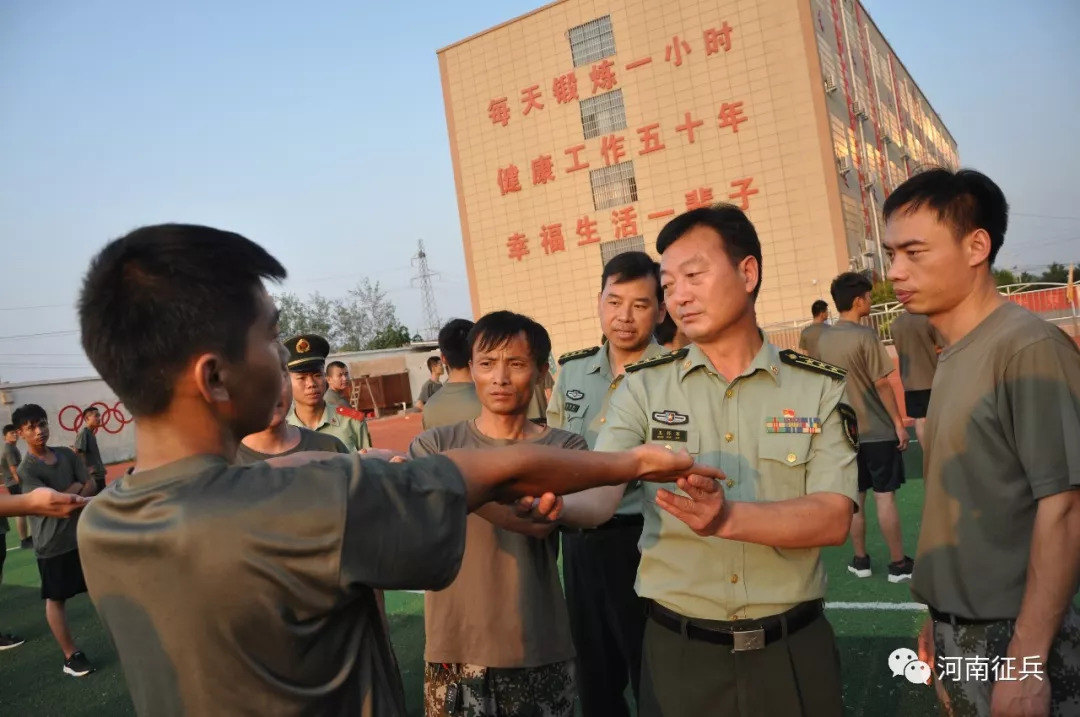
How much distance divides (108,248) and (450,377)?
363 cm

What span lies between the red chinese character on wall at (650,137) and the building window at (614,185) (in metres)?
0.87

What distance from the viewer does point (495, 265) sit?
101 feet

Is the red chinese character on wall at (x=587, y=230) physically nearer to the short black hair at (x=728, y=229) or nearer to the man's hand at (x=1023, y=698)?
the short black hair at (x=728, y=229)

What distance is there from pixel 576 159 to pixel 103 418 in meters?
19.0

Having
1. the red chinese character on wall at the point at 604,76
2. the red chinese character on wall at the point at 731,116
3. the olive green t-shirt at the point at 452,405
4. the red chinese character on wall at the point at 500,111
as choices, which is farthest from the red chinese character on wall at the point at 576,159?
the olive green t-shirt at the point at 452,405

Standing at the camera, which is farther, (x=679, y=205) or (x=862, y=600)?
(x=679, y=205)

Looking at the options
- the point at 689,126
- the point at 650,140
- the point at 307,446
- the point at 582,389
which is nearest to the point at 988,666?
the point at 582,389

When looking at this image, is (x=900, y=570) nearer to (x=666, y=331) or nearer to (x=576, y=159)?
(x=666, y=331)

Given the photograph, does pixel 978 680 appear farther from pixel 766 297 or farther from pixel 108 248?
pixel 766 297

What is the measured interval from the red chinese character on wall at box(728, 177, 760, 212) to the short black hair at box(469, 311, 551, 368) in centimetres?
2392

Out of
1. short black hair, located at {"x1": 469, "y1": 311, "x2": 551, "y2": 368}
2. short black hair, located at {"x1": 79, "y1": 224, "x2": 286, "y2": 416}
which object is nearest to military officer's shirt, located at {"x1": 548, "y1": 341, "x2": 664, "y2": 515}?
short black hair, located at {"x1": 469, "y1": 311, "x2": 551, "y2": 368}

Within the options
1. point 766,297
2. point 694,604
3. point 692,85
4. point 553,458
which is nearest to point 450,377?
point 694,604

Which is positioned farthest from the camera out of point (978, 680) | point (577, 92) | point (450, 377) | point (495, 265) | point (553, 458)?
point (495, 265)

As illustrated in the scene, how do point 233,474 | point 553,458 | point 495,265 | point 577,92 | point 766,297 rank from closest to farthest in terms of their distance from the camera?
point 233,474 < point 553,458 < point 766,297 < point 577,92 < point 495,265
